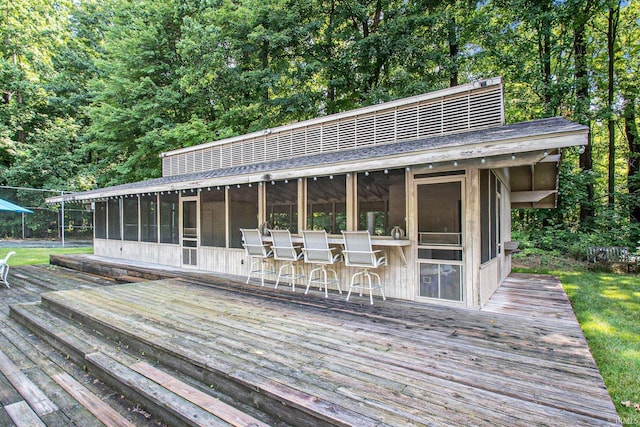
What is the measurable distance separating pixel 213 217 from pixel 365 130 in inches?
161

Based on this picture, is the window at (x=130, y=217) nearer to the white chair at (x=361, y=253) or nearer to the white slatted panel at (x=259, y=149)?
the white slatted panel at (x=259, y=149)

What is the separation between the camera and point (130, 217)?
1010 cm

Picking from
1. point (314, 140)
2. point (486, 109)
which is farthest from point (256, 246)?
point (486, 109)

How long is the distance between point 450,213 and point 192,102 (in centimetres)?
1451

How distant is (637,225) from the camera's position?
10992 mm

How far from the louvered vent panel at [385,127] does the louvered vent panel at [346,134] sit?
0.56m

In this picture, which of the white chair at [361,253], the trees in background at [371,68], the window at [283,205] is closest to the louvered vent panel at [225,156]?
the window at [283,205]

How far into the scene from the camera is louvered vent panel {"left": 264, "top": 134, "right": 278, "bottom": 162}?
326 inches

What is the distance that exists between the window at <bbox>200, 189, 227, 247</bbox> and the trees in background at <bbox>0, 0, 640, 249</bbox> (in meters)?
6.52

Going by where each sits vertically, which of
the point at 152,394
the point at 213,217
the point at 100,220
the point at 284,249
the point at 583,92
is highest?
the point at 583,92

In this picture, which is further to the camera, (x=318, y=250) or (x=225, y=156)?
(x=225, y=156)

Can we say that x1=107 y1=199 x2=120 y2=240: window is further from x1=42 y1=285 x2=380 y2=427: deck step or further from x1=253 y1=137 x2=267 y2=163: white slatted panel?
x1=42 y1=285 x2=380 y2=427: deck step

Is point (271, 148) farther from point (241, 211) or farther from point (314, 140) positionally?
point (241, 211)

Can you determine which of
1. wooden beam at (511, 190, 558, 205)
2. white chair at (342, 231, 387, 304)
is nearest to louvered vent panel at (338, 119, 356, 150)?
white chair at (342, 231, 387, 304)
